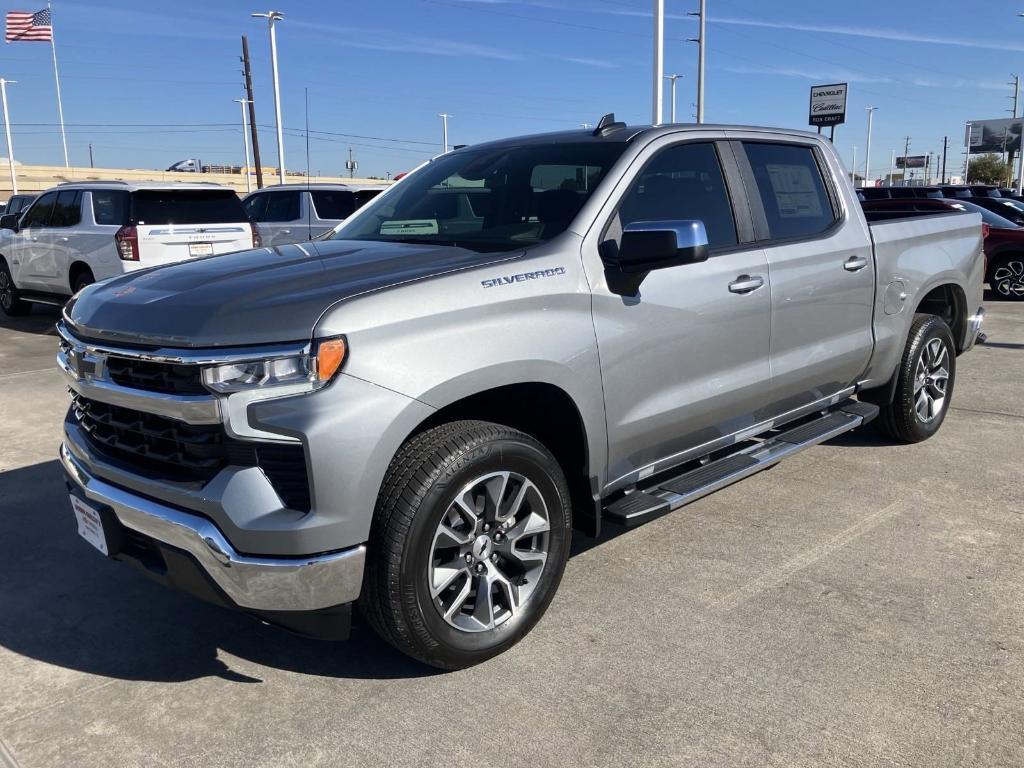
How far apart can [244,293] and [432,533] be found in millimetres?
984

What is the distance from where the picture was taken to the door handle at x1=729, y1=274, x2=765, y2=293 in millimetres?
3914

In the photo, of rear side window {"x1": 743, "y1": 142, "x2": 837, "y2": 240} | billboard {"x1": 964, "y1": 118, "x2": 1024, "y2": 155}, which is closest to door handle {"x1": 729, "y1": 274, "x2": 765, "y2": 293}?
rear side window {"x1": 743, "y1": 142, "x2": 837, "y2": 240}

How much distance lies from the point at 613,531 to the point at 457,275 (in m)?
1.87

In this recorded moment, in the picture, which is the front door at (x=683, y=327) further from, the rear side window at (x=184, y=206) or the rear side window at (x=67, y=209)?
the rear side window at (x=67, y=209)

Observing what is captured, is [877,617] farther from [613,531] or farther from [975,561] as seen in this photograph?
[613,531]

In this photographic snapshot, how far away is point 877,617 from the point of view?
3.43 meters

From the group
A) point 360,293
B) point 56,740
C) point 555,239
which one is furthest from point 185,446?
point 555,239

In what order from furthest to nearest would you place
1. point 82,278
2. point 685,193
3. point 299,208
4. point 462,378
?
point 299,208 → point 82,278 → point 685,193 → point 462,378

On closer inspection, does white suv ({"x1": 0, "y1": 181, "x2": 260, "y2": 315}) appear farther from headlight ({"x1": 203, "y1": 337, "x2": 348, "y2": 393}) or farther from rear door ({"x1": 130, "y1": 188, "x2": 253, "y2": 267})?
headlight ({"x1": 203, "y1": 337, "x2": 348, "y2": 393})

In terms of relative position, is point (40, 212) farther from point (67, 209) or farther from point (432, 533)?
point (432, 533)

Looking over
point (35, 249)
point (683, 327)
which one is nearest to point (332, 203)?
point (35, 249)

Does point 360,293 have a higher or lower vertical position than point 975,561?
higher

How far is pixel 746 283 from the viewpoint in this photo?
13.1 feet

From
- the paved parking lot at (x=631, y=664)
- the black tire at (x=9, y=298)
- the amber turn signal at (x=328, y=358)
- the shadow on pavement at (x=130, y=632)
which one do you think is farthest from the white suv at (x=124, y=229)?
the amber turn signal at (x=328, y=358)
